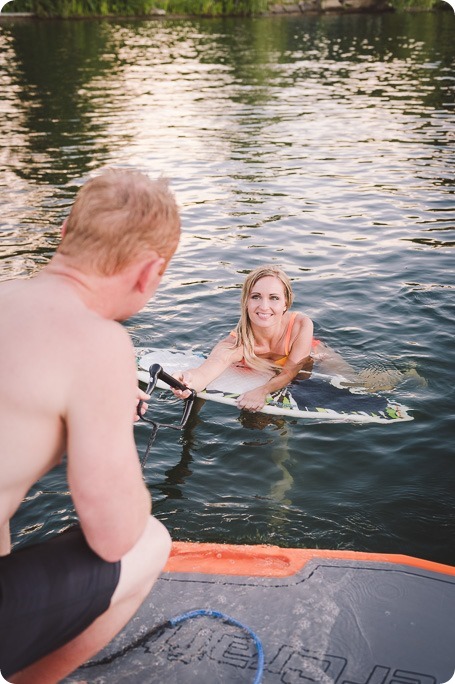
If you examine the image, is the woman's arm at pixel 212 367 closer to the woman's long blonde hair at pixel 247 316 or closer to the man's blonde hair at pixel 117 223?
the woman's long blonde hair at pixel 247 316

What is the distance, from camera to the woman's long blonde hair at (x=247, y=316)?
6.41 meters

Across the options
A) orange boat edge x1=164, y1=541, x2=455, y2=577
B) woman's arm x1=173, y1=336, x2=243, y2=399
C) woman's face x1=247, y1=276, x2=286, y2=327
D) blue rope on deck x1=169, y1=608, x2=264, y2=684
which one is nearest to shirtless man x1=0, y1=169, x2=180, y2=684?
blue rope on deck x1=169, y1=608, x2=264, y2=684

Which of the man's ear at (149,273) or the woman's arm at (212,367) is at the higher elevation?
the man's ear at (149,273)

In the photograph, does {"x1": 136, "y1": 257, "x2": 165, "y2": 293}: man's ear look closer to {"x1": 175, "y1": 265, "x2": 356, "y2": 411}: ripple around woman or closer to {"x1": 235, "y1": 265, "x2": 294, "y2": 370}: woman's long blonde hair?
{"x1": 175, "y1": 265, "x2": 356, "y2": 411}: ripple around woman

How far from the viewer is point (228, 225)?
11.5 m

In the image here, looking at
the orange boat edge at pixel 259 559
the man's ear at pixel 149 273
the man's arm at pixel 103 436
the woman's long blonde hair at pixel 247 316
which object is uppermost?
the man's ear at pixel 149 273

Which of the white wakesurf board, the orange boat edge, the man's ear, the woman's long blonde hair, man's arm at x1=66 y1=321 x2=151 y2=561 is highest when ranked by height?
the man's ear

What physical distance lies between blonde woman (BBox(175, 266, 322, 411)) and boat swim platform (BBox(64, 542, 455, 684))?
8.72 feet

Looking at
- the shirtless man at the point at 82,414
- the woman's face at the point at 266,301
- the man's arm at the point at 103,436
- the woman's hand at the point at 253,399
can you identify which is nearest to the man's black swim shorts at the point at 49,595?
the shirtless man at the point at 82,414

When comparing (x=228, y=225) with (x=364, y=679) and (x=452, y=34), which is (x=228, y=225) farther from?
(x=452, y=34)

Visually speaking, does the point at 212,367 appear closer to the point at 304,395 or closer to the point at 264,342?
the point at 264,342

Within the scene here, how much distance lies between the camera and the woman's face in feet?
20.9

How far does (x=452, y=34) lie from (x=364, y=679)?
3940cm

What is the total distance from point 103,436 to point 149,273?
1.81 ft
